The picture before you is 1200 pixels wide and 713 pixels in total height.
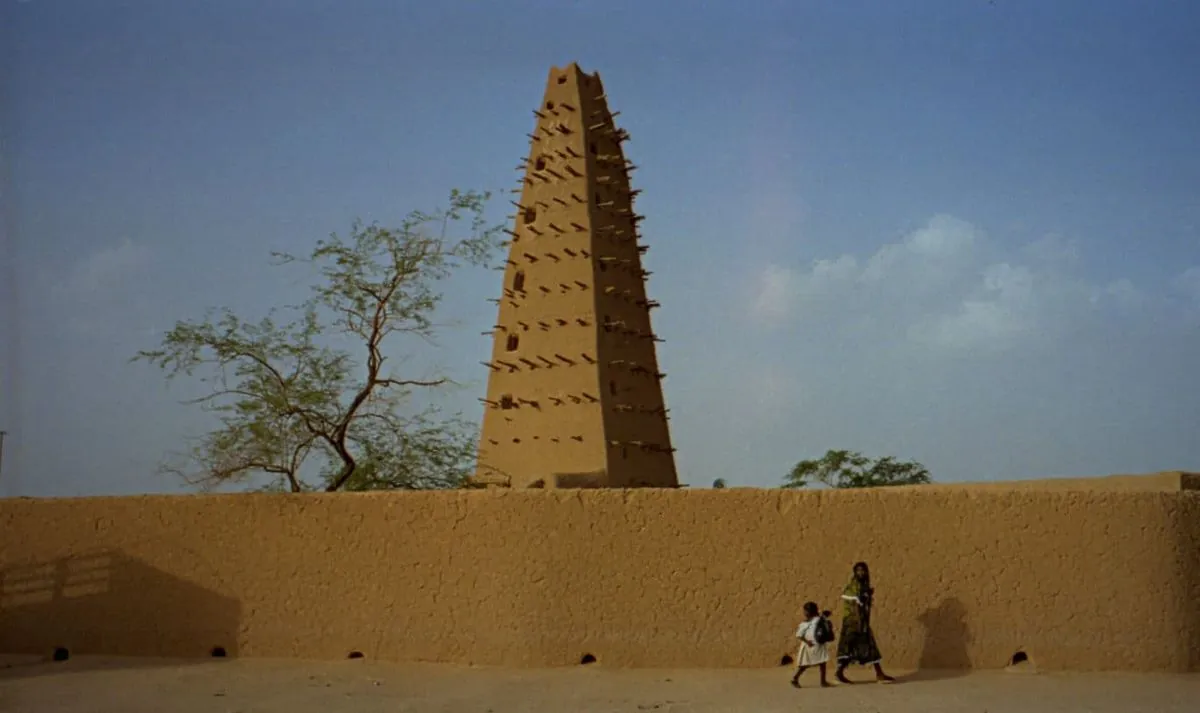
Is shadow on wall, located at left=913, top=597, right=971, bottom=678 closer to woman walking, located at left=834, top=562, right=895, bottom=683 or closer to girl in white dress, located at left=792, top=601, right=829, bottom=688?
woman walking, located at left=834, top=562, right=895, bottom=683

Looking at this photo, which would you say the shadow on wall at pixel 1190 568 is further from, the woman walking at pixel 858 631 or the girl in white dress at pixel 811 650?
the girl in white dress at pixel 811 650

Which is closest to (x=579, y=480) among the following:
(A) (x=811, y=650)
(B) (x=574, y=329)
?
(B) (x=574, y=329)

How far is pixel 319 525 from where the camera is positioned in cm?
1263

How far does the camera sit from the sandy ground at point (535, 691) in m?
9.89

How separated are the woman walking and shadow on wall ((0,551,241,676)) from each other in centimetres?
659

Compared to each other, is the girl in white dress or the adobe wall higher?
the adobe wall

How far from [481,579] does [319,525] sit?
1.99m

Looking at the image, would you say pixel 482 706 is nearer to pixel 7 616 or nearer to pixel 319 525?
pixel 319 525

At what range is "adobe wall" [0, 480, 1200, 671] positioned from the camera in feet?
37.1

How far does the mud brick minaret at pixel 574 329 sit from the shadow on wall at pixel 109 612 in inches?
322

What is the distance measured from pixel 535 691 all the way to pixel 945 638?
4.12 metres

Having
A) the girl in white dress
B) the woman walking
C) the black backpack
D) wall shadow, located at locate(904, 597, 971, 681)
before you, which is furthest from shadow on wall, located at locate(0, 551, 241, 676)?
wall shadow, located at locate(904, 597, 971, 681)

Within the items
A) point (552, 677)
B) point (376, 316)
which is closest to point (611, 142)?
point (376, 316)

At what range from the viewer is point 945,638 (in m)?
11.4
